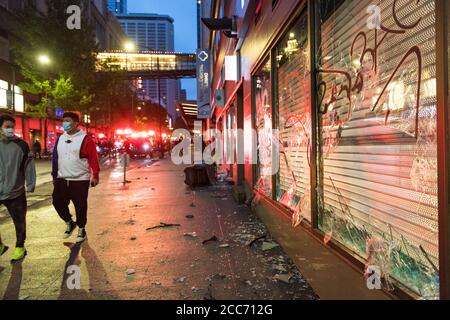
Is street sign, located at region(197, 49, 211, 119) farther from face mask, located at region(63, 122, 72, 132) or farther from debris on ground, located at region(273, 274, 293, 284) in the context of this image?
debris on ground, located at region(273, 274, 293, 284)

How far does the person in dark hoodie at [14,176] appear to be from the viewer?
4664 millimetres

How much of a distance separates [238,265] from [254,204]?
306cm

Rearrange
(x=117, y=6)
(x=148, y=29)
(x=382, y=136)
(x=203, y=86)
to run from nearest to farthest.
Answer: (x=382, y=136) → (x=203, y=86) → (x=117, y=6) → (x=148, y=29)

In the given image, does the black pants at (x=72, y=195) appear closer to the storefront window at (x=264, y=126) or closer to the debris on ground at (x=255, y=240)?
the debris on ground at (x=255, y=240)

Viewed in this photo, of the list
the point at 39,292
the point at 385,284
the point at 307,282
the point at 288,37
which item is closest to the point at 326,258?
the point at 307,282

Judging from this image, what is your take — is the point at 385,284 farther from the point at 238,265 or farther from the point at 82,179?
the point at 82,179

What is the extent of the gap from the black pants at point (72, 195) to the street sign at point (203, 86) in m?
16.9

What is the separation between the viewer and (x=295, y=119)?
5.12 m

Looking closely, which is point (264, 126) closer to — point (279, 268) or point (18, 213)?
point (279, 268)

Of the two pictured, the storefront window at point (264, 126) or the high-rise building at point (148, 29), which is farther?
the high-rise building at point (148, 29)

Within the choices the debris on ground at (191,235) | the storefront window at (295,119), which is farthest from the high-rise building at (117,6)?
the debris on ground at (191,235)

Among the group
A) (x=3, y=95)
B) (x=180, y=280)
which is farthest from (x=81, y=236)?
(x=3, y=95)

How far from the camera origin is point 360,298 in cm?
293

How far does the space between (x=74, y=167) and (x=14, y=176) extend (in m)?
0.88
